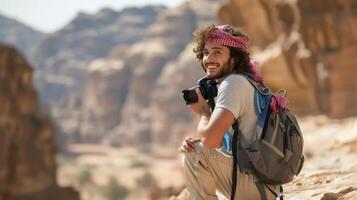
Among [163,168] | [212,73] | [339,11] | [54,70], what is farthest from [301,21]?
[54,70]

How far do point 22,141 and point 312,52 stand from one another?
1142cm

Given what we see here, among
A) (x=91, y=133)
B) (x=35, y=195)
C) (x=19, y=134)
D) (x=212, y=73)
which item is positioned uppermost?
(x=212, y=73)

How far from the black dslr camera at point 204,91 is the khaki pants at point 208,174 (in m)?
0.26

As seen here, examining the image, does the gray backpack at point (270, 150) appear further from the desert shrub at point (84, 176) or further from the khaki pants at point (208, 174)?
the desert shrub at point (84, 176)

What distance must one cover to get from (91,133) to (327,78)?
154 ft

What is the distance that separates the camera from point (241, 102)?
2539 millimetres

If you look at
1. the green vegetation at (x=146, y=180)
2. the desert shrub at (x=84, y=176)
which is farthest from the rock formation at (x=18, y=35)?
the green vegetation at (x=146, y=180)

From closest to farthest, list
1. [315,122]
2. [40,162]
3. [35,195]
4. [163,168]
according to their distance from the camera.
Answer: [315,122] → [35,195] → [40,162] → [163,168]

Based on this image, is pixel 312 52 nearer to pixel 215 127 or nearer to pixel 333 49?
pixel 333 49

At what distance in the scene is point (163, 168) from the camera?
140 feet

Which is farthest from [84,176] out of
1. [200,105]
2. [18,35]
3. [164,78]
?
[18,35]

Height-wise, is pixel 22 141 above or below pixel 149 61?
above

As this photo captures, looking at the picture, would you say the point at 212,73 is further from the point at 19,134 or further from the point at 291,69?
the point at 19,134

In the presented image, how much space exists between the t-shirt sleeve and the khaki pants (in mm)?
295
